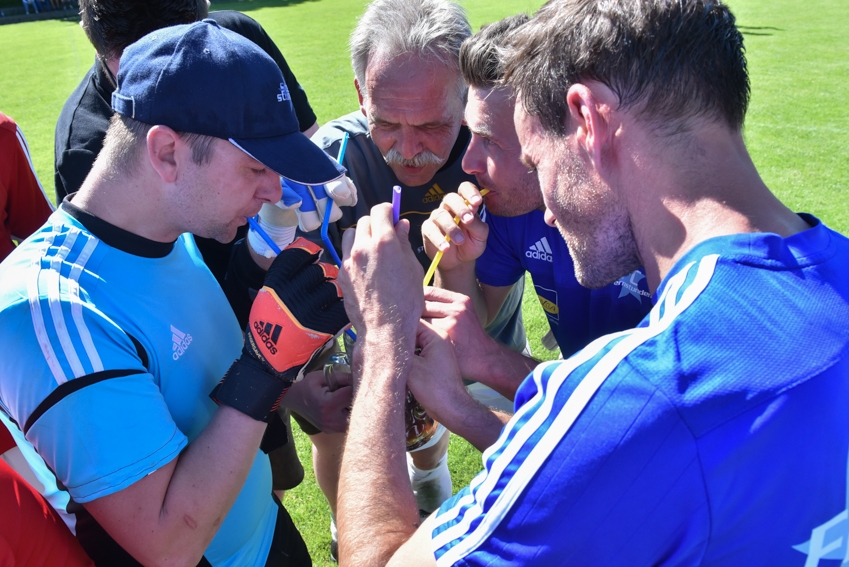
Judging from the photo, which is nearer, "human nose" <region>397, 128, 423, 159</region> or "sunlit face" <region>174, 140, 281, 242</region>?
"sunlit face" <region>174, 140, 281, 242</region>

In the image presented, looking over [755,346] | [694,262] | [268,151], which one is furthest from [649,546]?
[268,151]

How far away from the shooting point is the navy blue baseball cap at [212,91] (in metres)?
1.67

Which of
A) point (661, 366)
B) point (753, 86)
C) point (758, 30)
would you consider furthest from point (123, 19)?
point (758, 30)

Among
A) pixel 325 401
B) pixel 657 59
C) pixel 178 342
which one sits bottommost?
pixel 325 401

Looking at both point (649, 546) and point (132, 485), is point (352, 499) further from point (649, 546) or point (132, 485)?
point (649, 546)

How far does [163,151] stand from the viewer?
171 cm

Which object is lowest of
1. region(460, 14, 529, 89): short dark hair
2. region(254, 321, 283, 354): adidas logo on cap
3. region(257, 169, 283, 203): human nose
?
region(254, 321, 283, 354): adidas logo on cap

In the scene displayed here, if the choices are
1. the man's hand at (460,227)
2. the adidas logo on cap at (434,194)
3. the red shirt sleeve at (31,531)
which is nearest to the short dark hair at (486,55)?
the man's hand at (460,227)

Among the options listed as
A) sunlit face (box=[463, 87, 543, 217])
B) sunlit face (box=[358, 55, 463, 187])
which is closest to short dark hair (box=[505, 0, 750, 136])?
sunlit face (box=[463, 87, 543, 217])

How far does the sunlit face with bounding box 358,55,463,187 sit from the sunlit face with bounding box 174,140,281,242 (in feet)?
3.04

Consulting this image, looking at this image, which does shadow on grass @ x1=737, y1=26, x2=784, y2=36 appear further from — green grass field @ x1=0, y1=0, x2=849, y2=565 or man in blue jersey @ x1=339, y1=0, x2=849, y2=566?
man in blue jersey @ x1=339, y1=0, x2=849, y2=566

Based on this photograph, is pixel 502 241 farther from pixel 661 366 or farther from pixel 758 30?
pixel 758 30

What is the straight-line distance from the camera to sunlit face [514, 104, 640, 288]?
4.95 feet

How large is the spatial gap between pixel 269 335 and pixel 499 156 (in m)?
1.15
